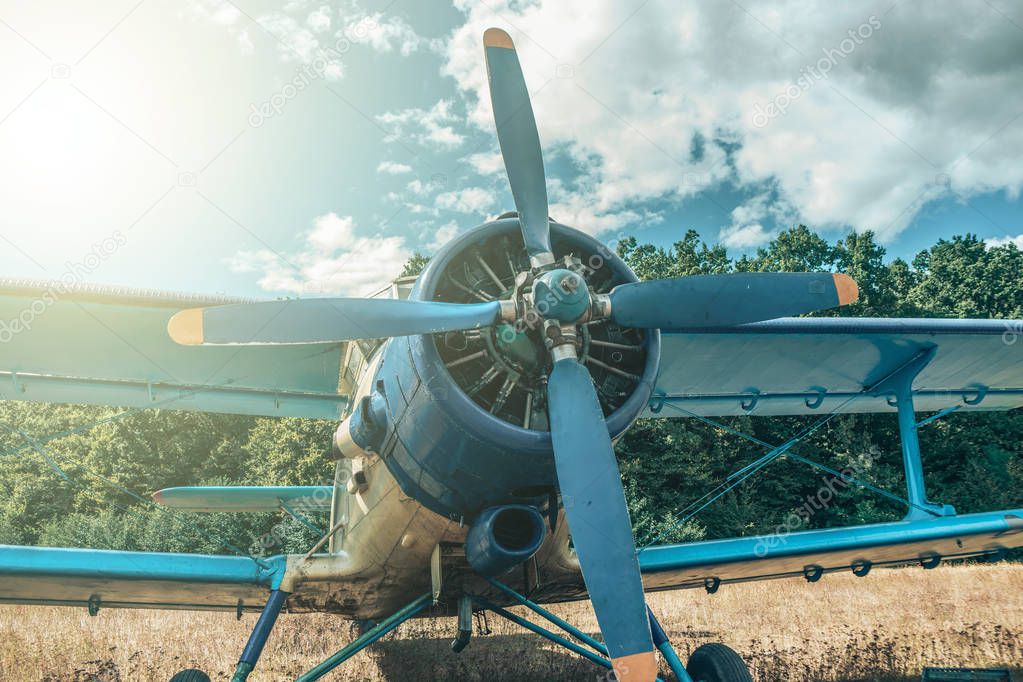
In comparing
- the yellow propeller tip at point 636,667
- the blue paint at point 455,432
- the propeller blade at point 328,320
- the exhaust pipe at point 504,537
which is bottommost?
the yellow propeller tip at point 636,667

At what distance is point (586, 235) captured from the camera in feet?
14.9

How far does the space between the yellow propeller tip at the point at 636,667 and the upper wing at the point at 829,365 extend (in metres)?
3.44

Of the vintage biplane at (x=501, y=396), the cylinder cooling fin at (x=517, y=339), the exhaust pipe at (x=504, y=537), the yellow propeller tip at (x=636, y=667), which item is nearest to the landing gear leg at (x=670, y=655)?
the vintage biplane at (x=501, y=396)

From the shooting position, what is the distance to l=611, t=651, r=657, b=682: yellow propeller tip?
3.42 m

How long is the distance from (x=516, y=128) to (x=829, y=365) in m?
5.12

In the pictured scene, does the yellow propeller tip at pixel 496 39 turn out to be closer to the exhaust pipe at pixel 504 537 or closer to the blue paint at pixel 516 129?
the blue paint at pixel 516 129

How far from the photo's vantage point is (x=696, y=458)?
22547 millimetres

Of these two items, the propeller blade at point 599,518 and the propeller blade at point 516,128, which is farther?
the propeller blade at point 516,128

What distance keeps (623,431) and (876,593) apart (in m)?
11.7

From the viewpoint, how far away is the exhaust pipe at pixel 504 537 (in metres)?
Result: 4.39

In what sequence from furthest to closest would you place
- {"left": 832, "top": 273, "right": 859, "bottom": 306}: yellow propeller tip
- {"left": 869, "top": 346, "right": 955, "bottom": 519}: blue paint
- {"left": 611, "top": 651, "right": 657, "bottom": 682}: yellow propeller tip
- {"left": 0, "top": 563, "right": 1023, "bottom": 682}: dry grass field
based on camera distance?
{"left": 0, "top": 563, "right": 1023, "bottom": 682}: dry grass field, {"left": 869, "top": 346, "right": 955, "bottom": 519}: blue paint, {"left": 832, "top": 273, "right": 859, "bottom": 306}: yellow propeller tip, {"left": 611, "top": 651, "right": 657, "bottom": 682}: yellow propeller tip

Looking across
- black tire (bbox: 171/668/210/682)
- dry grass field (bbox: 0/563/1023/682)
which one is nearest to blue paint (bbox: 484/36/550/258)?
black tire (bbox: 171/668/210/682)

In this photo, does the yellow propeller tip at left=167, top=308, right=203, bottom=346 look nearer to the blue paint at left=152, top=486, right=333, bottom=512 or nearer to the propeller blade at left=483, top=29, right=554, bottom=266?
the propeller blade at left=483, top=29, right=554, bottom=266

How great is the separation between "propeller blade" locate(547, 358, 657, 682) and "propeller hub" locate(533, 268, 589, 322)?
0.28 metres
